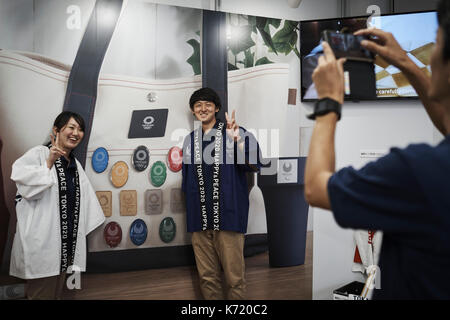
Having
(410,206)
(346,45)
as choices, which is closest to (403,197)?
(410,206)

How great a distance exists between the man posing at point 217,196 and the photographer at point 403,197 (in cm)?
170

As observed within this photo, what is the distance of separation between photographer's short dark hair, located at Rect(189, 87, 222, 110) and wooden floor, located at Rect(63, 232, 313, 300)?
4.31 feet

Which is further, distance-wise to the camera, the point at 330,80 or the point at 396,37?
the point at 396,37

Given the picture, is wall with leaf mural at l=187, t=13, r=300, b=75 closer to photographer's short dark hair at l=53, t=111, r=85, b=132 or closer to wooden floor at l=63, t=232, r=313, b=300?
photographer's short dark hair at l=53, t=111, r=85, b=132

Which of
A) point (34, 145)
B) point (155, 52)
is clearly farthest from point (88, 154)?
point (155, 52)

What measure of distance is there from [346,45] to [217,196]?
1.67 m

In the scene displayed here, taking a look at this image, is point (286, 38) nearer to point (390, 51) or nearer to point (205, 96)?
point (205, 96)

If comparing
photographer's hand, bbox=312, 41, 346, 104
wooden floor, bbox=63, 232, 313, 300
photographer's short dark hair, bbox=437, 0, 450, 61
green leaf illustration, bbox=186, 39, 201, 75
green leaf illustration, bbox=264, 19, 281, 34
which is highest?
green leaf illustration, bbox=264, 19, 281, 34

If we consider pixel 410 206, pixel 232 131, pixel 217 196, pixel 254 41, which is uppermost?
pixel 254 41

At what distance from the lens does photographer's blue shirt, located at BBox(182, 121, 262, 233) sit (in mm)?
2453

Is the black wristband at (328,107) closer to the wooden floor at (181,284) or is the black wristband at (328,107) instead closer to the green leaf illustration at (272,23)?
the wooden floor at (181,284)

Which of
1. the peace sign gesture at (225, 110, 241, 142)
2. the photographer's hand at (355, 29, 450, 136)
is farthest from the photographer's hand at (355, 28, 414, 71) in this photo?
the peace sign gesture at (225, 110, 241, 142)

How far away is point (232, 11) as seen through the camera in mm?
3127

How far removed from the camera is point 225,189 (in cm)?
248
